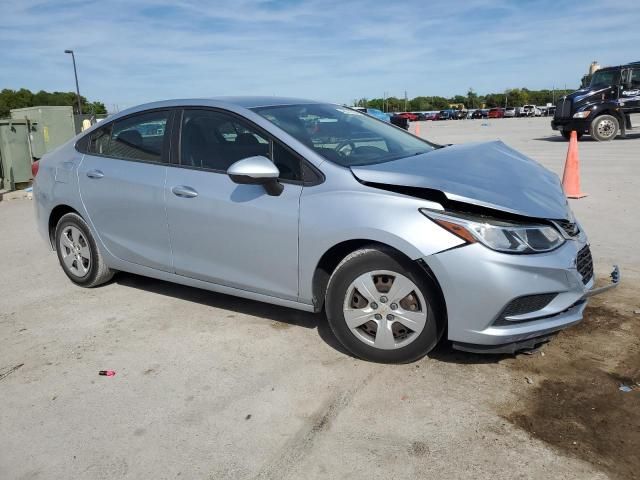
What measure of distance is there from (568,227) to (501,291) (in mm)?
717

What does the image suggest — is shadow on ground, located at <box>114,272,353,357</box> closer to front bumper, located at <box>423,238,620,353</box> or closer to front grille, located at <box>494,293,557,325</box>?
front bumper, located at <box>423,238,620,353</box>

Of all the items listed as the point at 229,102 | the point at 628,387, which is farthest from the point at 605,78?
the point at 628,387

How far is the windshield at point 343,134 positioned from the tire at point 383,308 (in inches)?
27.3

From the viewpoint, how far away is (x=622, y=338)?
12.2 ft

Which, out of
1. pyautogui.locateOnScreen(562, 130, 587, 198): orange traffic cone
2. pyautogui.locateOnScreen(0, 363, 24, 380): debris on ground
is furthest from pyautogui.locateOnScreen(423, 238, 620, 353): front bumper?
pyautogui.locateOnScreen(562, 130, 587, 198): orange traffic cone

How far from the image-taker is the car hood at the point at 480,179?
127 inches

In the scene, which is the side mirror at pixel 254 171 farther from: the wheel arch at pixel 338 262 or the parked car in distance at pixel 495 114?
the parked car in distance at pixel 495 114

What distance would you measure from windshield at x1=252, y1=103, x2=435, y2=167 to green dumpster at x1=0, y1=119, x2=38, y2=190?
32.3 feet

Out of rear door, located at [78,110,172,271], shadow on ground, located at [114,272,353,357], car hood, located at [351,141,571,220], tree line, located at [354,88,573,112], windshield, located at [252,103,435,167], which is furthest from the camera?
tree line, located at [354,88,573,112]

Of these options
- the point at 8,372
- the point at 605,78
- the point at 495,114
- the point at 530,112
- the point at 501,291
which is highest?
the point at 605,78

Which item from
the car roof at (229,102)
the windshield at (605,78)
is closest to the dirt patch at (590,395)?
the car roof at (229,102)

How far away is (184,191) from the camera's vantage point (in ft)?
13.4

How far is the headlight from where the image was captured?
3.09m

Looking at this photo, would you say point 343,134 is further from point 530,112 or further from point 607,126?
point 530,112
